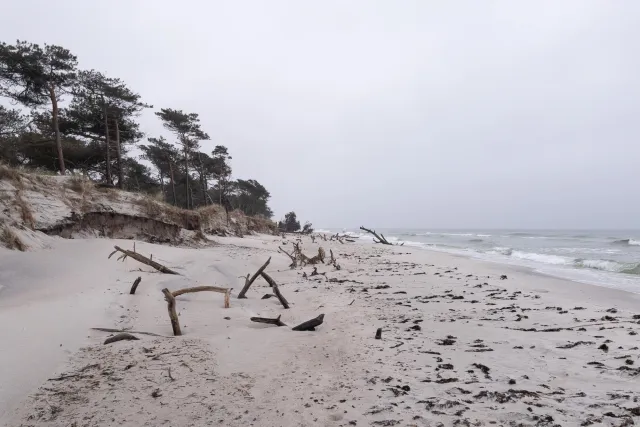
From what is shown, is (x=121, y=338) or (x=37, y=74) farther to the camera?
(x=37, y=74)

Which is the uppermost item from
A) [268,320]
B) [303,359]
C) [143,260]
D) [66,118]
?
[66,118]

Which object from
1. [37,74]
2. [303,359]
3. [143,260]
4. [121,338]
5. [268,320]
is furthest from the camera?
[37,74]

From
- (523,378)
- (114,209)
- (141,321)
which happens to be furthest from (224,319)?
(114,209)

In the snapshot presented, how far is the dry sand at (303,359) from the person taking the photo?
275 centimetres

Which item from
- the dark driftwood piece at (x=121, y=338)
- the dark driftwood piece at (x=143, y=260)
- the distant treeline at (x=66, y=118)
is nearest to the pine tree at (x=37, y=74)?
the distant treeline at (x=66, y=118)

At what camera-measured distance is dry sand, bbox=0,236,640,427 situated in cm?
275

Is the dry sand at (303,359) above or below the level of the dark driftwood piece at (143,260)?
below

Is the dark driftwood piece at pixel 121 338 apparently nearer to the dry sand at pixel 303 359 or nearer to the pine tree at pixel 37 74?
the dry sand at pixel 303 359

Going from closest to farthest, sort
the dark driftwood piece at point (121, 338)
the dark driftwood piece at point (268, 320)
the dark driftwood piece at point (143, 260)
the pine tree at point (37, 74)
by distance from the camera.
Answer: the dark driftwood piece at point (121, 338) < the dark driftwood piece at point (268, 320) < the dark driftwood piece at point (143, 260) < the pine tree at point (37, 74)

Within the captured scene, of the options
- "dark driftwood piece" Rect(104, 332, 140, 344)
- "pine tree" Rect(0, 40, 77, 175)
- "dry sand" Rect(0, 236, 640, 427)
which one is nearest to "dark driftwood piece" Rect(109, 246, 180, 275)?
"dry sand" Rect(0, 236, 640, 427)

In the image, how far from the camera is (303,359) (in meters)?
3.89

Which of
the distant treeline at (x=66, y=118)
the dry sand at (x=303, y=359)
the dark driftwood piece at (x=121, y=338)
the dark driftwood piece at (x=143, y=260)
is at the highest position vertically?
the distant treeline at (x=66, y=118)

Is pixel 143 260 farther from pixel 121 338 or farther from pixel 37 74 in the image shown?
pixel 37 74

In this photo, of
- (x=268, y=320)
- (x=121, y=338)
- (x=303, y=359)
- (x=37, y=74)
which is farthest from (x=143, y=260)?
(x=37, y=74)
